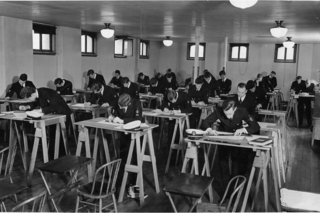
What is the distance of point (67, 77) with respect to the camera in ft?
30.8

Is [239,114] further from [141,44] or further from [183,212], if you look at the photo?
[141,44]

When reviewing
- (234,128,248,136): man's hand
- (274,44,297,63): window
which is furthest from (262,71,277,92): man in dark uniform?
(234,128,248,136): man's hand

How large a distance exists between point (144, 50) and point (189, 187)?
38.3 feet

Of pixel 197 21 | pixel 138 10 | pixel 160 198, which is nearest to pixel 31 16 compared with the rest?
pixel 138 10

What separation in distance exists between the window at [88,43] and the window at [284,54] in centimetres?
710

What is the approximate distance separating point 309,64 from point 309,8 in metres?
8.55

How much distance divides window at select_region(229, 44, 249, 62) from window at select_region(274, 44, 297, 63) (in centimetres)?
115

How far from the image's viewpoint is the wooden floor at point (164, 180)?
3.79 metres

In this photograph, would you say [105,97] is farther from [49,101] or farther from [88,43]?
[88,43]

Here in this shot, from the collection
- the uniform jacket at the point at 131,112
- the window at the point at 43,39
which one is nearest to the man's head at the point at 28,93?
the uniform jacket at the point at 131,112

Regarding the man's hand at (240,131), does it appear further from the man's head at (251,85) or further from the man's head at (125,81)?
the man's head at (125,81)

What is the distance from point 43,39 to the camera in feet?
28.9

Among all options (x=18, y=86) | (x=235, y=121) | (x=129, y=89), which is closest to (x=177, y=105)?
(x=235, y=121)

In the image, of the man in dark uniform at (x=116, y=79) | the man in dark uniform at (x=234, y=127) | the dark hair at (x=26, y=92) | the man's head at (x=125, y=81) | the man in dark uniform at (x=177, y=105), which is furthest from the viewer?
the man in dark uniform at (x=116, y=79)
